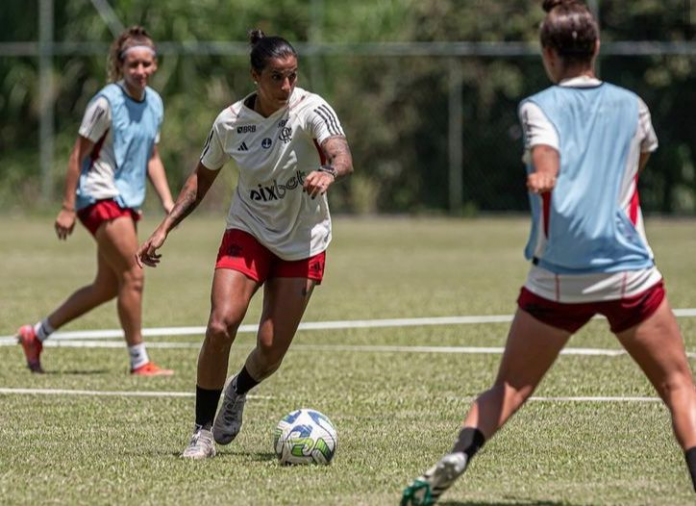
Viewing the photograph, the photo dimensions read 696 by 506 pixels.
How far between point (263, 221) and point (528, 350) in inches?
84.0

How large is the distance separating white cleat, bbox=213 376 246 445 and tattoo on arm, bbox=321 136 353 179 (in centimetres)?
133

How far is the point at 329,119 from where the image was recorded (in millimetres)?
7512

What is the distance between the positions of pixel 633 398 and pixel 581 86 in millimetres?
3677

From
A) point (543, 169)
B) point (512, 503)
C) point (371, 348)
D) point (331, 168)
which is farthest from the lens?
point (371, 348)

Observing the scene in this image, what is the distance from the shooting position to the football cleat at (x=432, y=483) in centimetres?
573

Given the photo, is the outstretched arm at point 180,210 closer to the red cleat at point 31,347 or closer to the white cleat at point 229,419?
the white cleat at point 229,419

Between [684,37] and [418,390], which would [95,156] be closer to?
[418,390]

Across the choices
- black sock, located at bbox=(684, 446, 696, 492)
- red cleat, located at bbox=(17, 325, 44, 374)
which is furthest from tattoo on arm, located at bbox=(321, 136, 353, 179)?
red cleat, located at bbox=(17, 325, 44, 374)

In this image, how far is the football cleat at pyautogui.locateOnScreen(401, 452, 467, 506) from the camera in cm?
573

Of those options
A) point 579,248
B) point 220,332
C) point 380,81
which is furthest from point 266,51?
point 380,81

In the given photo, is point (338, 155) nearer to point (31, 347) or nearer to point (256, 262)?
point (256, 262)

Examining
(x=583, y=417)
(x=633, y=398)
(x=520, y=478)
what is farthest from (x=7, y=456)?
(x=633, y=398)

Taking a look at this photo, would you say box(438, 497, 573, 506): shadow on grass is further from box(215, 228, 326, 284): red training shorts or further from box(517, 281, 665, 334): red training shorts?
box(215, 228, 326, 284): red training shorts

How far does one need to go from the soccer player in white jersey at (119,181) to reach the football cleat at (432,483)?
5.19 meters
